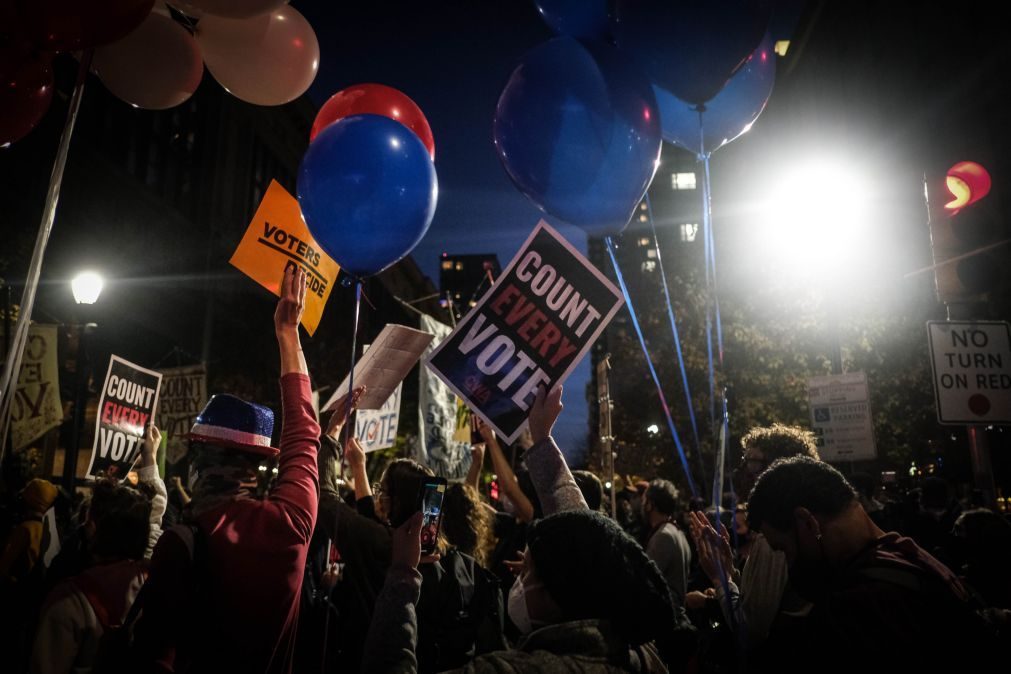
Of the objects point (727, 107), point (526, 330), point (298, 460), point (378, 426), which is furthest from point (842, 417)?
point (298, 460)

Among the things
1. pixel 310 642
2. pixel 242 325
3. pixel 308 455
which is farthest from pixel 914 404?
pixel 242 325

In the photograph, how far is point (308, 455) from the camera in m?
2.64

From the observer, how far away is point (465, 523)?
4.08m

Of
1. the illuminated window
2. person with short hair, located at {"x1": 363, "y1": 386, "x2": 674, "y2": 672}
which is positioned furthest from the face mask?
the illuminated window

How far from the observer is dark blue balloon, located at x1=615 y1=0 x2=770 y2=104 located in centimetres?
323

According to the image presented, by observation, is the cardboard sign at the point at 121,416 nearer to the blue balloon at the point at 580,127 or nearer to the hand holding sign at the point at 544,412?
the hand holding sign at the point at 544,412

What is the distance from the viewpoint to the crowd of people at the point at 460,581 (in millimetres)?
2059

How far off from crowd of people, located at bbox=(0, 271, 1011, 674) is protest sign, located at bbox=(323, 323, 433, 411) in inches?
4.3

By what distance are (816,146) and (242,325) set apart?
2984 cm

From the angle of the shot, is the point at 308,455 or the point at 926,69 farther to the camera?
the point at 926,69

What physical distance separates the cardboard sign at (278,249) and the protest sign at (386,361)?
26.1 inches

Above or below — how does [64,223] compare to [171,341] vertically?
above

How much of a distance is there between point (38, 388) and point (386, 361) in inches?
251

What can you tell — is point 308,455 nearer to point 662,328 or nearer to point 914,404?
point 914,404
